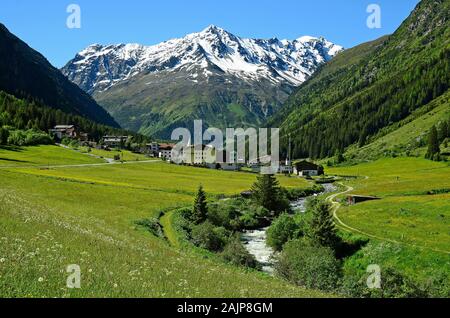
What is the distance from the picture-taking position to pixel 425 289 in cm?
3497

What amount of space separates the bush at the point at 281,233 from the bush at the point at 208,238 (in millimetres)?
6520

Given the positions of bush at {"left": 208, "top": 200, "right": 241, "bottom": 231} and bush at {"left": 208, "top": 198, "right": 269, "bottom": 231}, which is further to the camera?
bush at {"left": 208, "top": 198, "right": 269, "bottom": 231}

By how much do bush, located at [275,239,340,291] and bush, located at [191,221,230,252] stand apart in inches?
405

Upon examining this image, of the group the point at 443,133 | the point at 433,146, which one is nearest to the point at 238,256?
the point at 433,146

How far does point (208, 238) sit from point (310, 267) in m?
16.9

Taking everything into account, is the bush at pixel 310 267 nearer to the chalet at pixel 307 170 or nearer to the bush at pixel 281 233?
the bush at pixel 281 233

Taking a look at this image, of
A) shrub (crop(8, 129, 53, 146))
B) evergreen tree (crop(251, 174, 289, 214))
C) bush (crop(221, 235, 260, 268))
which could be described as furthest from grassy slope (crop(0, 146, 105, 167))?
bush (crop(221, 235, 260, 268))

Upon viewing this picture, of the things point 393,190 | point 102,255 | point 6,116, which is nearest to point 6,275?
point 102,255

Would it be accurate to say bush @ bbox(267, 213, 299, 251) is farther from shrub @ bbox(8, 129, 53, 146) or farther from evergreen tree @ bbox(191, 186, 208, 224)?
shrub @ bbox(8, 129, 53, 146)

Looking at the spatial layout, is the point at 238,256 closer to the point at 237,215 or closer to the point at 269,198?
the point at 237,215

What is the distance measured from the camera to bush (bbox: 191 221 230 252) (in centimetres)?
5178

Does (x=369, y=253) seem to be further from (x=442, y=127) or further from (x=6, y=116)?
(x=6, y=116)

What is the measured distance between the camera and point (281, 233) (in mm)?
56750

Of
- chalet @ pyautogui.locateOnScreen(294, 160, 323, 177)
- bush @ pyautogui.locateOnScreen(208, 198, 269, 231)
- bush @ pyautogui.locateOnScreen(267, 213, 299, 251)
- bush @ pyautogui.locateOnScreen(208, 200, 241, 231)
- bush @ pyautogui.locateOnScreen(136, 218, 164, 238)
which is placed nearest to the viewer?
bush @ pyautogui.locateOnScreen(136, 218, 164, 238)
